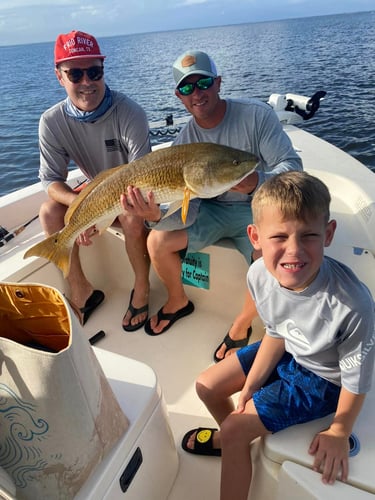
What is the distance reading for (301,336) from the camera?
4.97ft

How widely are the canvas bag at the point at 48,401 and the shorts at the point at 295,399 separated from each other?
0.56 m

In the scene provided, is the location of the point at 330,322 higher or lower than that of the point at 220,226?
higher

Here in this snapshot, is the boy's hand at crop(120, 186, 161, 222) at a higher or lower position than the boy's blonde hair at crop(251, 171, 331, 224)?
lower

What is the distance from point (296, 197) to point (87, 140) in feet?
7.12

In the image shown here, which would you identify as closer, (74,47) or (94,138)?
(74,47)

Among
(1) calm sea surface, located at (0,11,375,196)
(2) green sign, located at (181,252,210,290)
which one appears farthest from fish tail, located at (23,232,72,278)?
(1) calm sea surface, located at (0,11,375,196)

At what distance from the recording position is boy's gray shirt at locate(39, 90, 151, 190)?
2.92 m

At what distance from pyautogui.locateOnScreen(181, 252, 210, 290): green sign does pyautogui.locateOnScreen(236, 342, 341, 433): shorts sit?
1.30 meters

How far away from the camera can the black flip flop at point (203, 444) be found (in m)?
1.92

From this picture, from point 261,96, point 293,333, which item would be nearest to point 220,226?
point 293,333

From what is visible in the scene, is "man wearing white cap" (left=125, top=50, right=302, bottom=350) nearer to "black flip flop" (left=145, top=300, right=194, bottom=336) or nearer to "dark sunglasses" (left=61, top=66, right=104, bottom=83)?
"black flip flop" (left=145, top=300, right=194, bottom=336)

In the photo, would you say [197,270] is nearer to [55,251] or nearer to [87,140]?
[55,251]

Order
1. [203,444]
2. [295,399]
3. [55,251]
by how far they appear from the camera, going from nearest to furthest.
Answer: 1. [295,399]
2. [203,444]
3. [55,251]

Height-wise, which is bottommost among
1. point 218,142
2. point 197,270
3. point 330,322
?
point 197,270
